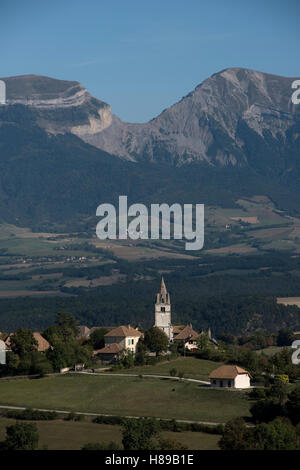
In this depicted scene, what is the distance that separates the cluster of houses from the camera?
397 feet

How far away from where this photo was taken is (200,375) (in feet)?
420

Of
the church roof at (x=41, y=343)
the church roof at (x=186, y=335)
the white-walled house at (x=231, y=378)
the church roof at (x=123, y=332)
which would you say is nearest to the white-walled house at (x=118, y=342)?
the church roof at (x=123, y=332)

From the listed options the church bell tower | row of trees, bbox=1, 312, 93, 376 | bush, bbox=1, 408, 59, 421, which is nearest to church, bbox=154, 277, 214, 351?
the church bell tower

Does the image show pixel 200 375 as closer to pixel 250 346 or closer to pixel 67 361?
pixel 67 361

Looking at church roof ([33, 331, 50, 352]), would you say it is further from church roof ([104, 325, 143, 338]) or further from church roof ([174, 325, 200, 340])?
church roof ([174, 325, 200, 340])

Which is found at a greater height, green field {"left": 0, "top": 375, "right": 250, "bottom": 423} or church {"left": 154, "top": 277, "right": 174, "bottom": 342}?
church {"left": 154, "top": 277, "right": 174, "bottom": 342}

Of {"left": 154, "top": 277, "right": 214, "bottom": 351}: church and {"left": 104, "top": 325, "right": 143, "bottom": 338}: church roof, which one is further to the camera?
{"left": 154, "top": 277, "right": 214, "bottom": 351}: church

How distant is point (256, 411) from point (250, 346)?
62053 mm

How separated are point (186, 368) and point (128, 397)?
1564 centimetres

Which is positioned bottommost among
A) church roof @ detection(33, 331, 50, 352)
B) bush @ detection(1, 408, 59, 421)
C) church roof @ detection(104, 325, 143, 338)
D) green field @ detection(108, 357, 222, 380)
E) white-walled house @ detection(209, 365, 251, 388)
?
bush @ detection(1, 408, 59, 421)

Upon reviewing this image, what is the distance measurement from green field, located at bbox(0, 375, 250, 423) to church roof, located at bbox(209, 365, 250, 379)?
1.99 metres

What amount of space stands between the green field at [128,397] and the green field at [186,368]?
4527mm

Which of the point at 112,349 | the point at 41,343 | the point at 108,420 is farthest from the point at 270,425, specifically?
the point at 41,343
